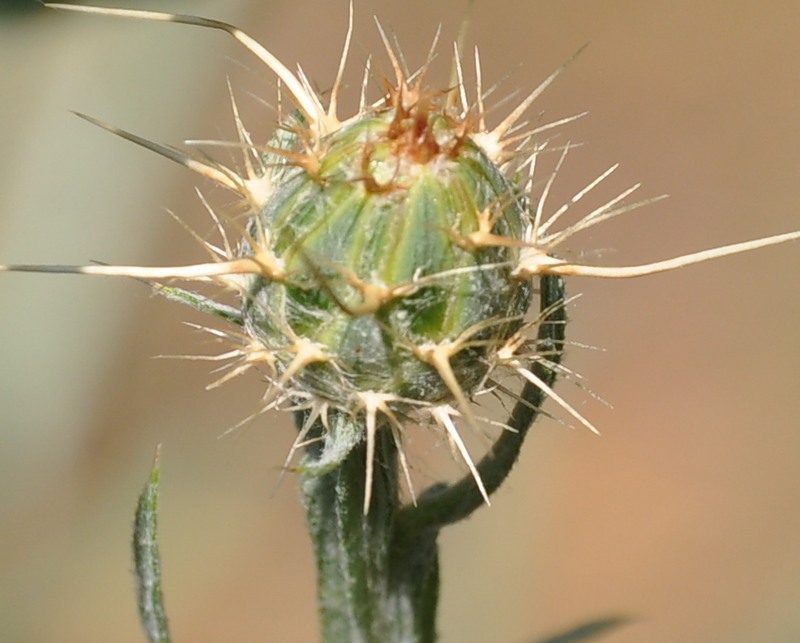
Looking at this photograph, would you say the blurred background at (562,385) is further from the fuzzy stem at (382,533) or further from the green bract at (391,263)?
the green bract at (391,263)

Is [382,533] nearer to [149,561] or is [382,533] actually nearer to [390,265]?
[149,561]

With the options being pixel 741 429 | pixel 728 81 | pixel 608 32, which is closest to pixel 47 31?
pixel 608 32

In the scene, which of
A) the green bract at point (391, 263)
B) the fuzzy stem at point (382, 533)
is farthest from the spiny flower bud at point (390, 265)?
the fuzzy stem at point (382, 533)

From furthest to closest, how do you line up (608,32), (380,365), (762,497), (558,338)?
1. (608,32)
2. (762,497)
3. (558,338)
4. (380,365)

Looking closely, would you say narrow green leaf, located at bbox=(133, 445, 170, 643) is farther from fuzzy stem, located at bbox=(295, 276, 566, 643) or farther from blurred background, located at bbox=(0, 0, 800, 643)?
blurred background, located at bbox=(0, 0, 800, 643)

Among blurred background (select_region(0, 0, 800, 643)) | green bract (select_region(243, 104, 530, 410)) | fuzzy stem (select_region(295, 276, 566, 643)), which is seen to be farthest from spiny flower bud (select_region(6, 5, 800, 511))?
blurred background (select_region(0, 0, 800, 643))

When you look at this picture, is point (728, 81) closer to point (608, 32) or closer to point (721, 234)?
point (608, 32)
